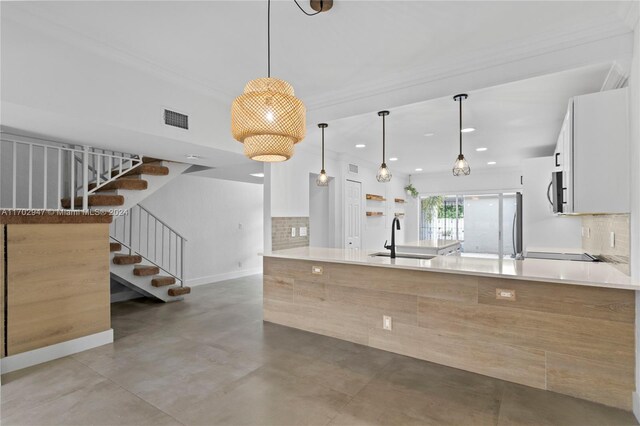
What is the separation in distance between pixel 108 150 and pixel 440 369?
14.6 ft

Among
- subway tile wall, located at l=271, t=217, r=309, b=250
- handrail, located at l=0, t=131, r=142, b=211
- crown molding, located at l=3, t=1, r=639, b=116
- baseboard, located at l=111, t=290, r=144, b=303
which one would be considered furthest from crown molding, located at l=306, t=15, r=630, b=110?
baseboard, located at l=111, t=290, r=144, b=303

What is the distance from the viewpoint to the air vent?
3.41 meters

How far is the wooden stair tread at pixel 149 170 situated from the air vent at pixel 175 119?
1502 mm

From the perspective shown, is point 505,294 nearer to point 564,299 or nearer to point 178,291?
point 564,299

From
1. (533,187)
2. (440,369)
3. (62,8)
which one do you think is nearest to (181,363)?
(440,369)

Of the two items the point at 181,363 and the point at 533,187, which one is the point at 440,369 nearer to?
the point at 181,363

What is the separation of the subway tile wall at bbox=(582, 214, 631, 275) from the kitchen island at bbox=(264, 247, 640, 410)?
0.57 ft

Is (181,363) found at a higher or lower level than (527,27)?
lower

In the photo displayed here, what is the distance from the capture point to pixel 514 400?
2.39 m

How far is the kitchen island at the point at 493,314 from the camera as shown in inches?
92.8

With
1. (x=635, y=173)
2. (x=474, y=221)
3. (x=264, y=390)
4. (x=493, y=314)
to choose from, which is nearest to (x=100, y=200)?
(x=264, y=390)

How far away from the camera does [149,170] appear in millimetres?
4715

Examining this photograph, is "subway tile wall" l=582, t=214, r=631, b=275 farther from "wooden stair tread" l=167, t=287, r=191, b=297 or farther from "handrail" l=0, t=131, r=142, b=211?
"wooden stair tread" l=167, t=287, r=191, b=297

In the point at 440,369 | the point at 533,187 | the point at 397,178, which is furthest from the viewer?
the point at 397,178
